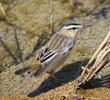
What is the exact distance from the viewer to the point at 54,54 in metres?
5.42

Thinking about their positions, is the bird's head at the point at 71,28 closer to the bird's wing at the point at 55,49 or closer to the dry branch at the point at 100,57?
the bird's wing at the point at 55,49

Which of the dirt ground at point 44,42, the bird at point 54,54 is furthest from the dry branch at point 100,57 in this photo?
the bird at point 54,54

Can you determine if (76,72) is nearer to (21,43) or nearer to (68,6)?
(21,43)

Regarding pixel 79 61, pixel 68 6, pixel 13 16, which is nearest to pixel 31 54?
pixel 79 61

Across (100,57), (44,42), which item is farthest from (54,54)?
(44,42)

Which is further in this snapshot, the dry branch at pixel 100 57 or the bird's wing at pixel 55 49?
the bird's wing at pixel 55 49

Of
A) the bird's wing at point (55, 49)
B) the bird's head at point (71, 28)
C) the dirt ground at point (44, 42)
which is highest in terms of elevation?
the bird's head at point (71, 28)

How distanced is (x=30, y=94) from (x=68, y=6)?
405 cm

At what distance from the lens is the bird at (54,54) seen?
5098 mm

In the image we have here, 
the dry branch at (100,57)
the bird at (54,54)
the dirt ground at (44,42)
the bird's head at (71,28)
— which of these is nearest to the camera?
the dry branch at (100,57)

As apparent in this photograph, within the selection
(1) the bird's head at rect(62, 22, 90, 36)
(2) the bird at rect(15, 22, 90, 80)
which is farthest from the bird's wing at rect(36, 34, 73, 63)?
(1) the bird's head at rect(62, 22, 90, 36)

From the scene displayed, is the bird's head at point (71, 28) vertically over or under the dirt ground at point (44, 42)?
over

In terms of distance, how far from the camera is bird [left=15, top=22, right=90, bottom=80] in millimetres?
5098

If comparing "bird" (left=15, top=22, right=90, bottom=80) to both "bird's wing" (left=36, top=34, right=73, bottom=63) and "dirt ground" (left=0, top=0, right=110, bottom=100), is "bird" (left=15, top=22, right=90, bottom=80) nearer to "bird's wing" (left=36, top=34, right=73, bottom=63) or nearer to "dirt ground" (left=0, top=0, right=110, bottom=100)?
"bird's wing" (left=36, top=34, right=73, bottom=63)
